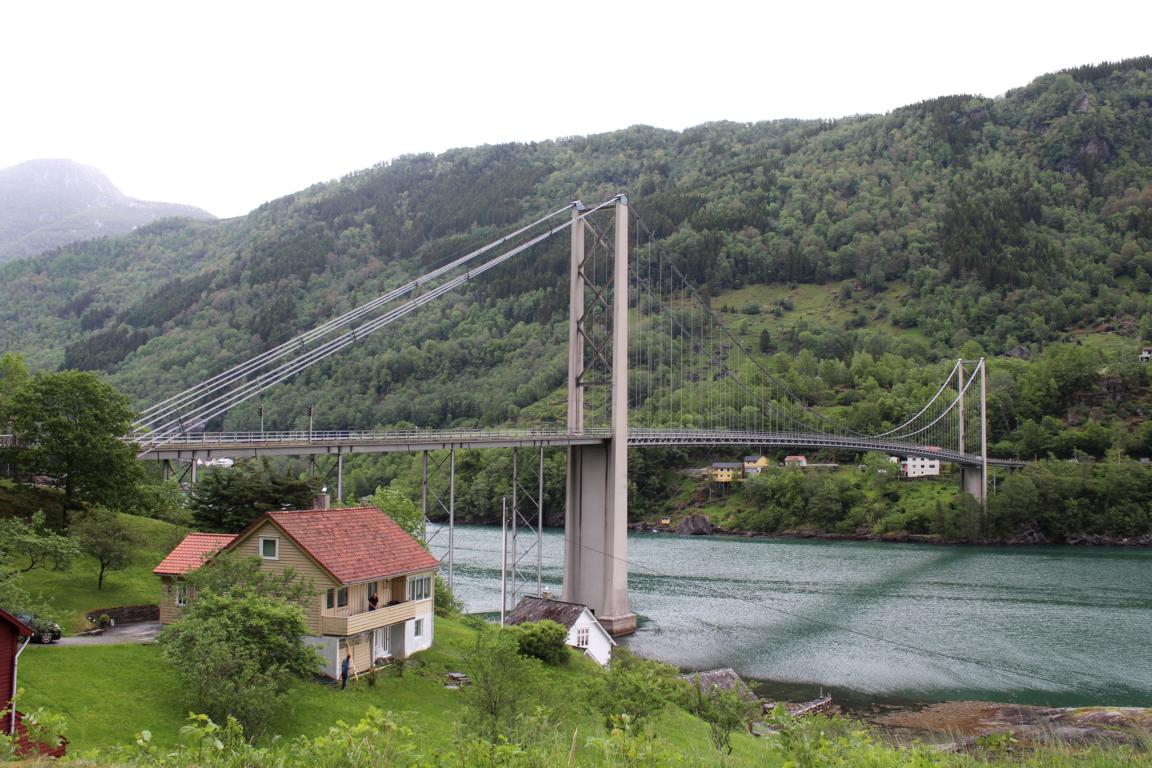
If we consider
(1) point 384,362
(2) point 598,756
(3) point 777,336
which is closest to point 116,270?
(1) point 384,362

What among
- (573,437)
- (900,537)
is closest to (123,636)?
(573,437)

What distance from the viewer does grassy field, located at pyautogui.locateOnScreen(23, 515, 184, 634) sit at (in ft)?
68.1

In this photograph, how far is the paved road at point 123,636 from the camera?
18484mm

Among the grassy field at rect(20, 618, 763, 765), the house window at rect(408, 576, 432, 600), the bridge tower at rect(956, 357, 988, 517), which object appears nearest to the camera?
the grassy field at rect(20, 618, 763, 765)

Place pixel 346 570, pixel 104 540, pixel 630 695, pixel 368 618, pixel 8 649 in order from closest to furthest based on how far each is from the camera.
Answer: pixel 8 649 < pixel 630 695 < pixel 346 570 < pixel 368 618 < pixel 104 540

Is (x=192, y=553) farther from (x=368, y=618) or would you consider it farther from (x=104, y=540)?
(x=368, y=618)

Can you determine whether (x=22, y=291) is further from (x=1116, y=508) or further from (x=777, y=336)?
(x=1116, y=508)

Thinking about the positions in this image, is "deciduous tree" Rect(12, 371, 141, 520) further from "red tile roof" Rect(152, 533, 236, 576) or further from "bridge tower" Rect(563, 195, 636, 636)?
"bridge tower" Rect(563, 195, 636, 636)

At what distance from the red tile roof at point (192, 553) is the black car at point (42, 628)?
2185 mm

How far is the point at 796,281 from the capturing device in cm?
14162

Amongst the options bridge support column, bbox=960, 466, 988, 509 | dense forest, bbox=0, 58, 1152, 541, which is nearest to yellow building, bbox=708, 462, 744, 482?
dense forest, bbox=0, 58, 1152, 541

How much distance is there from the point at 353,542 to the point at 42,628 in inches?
236

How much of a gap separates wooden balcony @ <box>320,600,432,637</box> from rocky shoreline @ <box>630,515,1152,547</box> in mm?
57526

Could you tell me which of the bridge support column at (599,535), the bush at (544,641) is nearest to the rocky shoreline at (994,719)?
the bush at (544,641)
